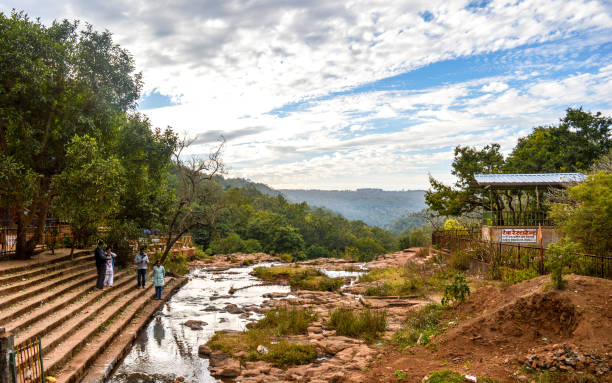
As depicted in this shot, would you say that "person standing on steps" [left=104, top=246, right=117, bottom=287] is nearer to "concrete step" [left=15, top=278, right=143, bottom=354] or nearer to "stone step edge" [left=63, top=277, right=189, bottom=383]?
"concrete step" [left=15, top=278, right=143, bottom=354]

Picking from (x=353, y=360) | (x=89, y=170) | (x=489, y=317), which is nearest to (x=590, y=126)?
(x=489, y=317)

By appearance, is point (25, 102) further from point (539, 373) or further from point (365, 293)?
point (539, 373)

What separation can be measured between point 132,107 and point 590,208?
70.9ft

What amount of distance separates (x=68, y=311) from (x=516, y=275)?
13.8m

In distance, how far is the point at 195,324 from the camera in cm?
1309

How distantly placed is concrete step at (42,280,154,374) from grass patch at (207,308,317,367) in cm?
Answer: 299

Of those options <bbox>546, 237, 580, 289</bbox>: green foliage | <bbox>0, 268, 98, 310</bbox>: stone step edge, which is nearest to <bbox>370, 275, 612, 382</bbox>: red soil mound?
<bbox>546, 237, 580, 289</bbox>: green foliage

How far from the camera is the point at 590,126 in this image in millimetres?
31141

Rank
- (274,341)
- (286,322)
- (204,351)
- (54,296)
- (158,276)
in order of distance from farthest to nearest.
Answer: (158,276), (286,322), (54,296), (274,341), (204,351)

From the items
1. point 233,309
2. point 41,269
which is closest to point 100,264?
point 41,269

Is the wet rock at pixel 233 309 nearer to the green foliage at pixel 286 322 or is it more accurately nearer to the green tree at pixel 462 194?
the green foliage at pixel 286 322

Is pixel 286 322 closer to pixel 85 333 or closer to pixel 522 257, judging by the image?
pixel 85 333

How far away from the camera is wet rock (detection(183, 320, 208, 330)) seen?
1273 centimetres

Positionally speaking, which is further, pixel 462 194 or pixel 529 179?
pixel 462 194
